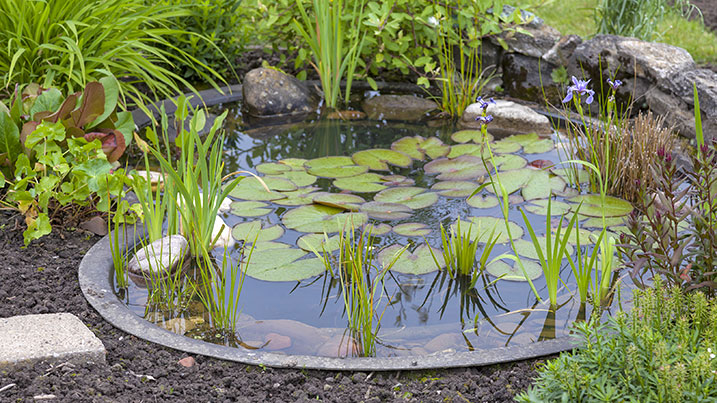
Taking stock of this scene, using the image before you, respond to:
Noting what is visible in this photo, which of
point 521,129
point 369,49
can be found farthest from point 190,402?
point 369,49

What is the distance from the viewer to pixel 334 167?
3.54 m

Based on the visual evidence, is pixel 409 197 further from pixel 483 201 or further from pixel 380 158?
pixel 380 158

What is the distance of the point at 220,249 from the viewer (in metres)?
2.72

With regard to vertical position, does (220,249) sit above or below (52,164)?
below

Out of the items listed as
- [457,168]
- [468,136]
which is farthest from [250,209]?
[468,136]

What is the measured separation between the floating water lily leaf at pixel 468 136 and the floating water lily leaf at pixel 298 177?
996 millimetres

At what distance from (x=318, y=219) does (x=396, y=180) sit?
0.59 metres

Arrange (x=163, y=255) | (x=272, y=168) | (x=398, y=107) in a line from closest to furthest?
(x=163, y=255)
(x=272, y=168)
(x=398, y=107)

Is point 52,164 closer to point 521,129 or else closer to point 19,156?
point 19,156

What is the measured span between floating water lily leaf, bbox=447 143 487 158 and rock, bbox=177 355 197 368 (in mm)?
2088

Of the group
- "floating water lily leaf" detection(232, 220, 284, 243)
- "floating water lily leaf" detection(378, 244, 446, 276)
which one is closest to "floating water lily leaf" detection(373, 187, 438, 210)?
"floating water lily leaf" detection(378, 244, 446, 276)

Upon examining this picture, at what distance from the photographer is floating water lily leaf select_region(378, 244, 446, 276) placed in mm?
2533

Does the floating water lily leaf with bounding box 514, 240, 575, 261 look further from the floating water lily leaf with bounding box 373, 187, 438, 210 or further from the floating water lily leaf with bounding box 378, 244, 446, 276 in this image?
the floating water lily leaf with bounding box 373, 187, 438, 210

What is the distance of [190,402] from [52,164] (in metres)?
1.24
